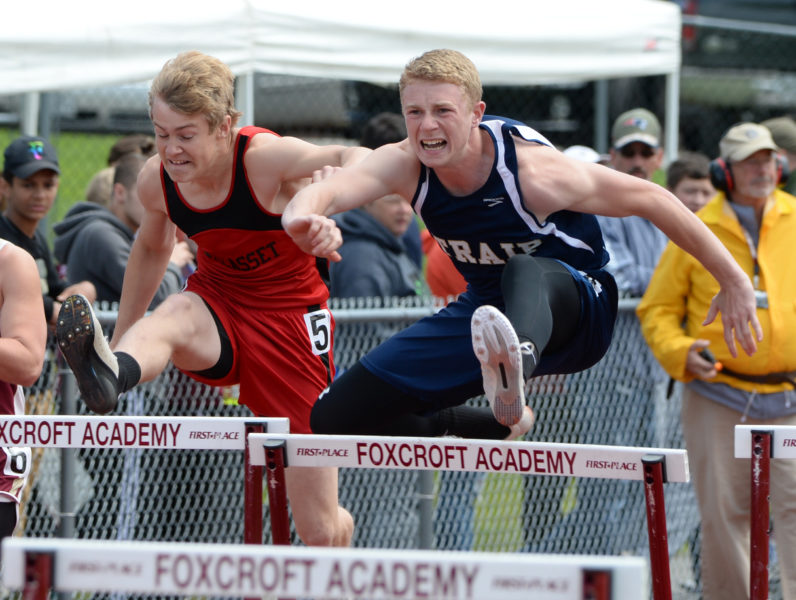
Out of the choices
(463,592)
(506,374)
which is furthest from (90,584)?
(506,374)

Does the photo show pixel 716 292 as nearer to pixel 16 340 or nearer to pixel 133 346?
pixel 133 346

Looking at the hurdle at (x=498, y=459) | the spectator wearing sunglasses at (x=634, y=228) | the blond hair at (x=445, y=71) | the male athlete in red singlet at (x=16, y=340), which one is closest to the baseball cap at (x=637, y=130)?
the spectator wearing sunglasses at (x=634, y=228)

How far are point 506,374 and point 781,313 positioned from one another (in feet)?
8.01

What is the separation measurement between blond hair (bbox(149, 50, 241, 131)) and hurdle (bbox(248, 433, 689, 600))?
1.19 metres

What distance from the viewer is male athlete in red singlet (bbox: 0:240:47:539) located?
401cm

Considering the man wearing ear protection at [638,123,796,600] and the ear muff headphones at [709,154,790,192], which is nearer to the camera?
the man wearing ear protection at [638,123,796,600]

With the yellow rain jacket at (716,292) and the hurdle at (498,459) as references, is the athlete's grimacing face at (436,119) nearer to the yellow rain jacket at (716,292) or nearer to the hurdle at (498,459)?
the hurdle at (498,459)

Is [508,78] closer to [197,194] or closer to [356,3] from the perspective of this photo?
[356,3]

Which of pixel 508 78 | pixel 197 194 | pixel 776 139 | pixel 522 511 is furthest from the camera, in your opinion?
pixel 508 78

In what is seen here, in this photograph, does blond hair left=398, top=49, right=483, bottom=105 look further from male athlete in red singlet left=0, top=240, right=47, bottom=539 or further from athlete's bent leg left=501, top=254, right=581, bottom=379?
male athlete in red singlet left=0, top=240, right=47, bottom=539

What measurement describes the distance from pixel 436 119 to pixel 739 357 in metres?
2.45

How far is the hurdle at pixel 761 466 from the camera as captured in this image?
395 cm

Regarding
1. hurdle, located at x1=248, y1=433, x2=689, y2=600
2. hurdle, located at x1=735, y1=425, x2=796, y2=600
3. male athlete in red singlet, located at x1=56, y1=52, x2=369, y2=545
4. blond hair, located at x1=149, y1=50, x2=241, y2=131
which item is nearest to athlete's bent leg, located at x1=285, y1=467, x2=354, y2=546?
male athlete in red singlet, located at x1=56, y1=52, x2=369, y2=545

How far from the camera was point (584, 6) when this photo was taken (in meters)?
8.19
